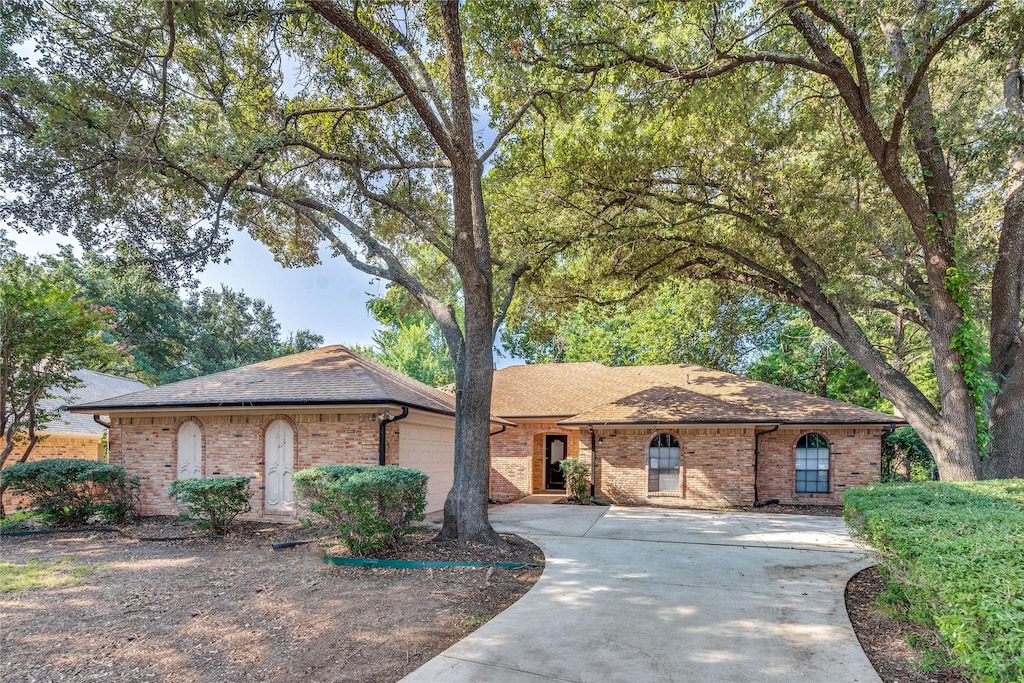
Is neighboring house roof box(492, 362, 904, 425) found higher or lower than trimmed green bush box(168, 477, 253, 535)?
higher

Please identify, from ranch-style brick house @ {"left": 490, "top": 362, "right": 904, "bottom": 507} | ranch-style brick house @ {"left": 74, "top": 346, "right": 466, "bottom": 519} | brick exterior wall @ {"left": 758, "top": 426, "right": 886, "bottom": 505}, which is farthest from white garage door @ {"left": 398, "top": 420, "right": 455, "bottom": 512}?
brick exterior wall @ {"left": 758, "top": 426, "right": 886, "bottom": 505}

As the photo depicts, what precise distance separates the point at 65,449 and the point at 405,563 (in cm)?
1513

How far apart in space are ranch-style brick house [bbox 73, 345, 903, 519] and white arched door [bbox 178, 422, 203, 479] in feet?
0.08

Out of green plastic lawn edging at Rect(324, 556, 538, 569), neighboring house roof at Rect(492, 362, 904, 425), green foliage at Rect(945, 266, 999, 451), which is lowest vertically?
green plastic lawn edging at Rect(324, 556, 538, 569)

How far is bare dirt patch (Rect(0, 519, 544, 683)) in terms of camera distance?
12.8 feet

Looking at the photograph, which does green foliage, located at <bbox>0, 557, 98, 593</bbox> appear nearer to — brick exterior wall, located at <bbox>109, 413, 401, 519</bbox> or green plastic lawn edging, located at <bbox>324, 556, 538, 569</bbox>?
green plastic lawn edging, located at <bbox>324, 556, 538, 569</bbox>

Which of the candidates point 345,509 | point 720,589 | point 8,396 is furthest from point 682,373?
point 8,396

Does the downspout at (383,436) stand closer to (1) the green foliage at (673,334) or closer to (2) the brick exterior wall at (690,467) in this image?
(2) the brick exterior wall at (690,467)

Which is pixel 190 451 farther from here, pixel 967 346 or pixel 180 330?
pixel 180 330

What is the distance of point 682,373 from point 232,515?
13605 millimetres

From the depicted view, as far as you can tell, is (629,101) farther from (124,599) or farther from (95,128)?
(124,599)

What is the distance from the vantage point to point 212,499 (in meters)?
8.68

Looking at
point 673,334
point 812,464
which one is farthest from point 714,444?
point 673,334

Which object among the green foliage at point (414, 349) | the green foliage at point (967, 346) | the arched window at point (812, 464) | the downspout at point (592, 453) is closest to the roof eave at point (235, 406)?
the downspout at point (592, 453)
